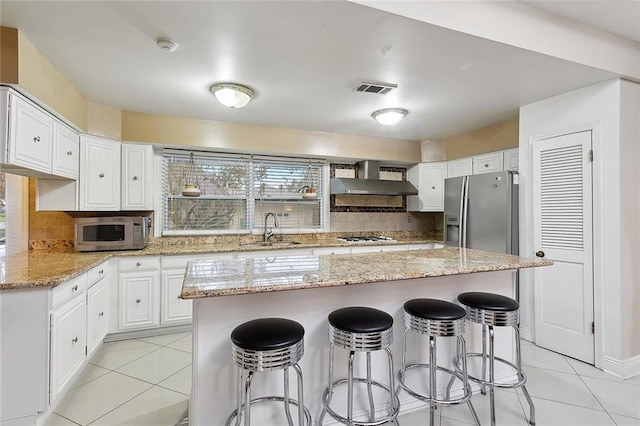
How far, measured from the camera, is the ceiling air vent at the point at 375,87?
2.66m

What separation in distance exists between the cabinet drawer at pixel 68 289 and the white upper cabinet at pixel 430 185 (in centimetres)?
423

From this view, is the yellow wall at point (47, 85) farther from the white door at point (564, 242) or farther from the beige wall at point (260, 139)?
the white door at point (564, 242)

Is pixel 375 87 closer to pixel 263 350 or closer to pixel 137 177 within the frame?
pixel 263 350

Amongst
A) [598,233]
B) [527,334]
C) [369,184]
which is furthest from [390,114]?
[527,334]

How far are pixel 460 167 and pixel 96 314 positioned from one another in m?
4.57

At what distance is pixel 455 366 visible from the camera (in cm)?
205

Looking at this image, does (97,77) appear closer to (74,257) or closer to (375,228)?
(74,257)

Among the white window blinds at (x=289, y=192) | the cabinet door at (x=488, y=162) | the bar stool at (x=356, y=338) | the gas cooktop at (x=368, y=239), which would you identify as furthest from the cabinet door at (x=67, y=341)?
the cabinet door at (x=488, y=162)

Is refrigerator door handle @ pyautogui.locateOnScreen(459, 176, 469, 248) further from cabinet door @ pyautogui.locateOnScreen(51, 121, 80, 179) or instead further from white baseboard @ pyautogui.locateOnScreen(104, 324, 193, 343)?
cabinet door @ pyautogui.locateOnScreen(51, 121, 80, 179)

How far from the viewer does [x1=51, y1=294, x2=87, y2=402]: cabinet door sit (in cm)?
195

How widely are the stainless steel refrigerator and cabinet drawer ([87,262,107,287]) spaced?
12.5ft

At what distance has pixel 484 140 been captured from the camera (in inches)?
157

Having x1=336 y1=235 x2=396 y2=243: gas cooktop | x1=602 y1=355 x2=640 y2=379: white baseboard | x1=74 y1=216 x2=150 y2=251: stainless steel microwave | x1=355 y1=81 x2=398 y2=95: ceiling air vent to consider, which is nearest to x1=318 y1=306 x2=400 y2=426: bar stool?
x1=355 y1=81 x2=398 y2=95: ceiling air vent

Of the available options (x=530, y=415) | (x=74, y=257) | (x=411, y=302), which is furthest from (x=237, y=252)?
(x=530, y=415)
